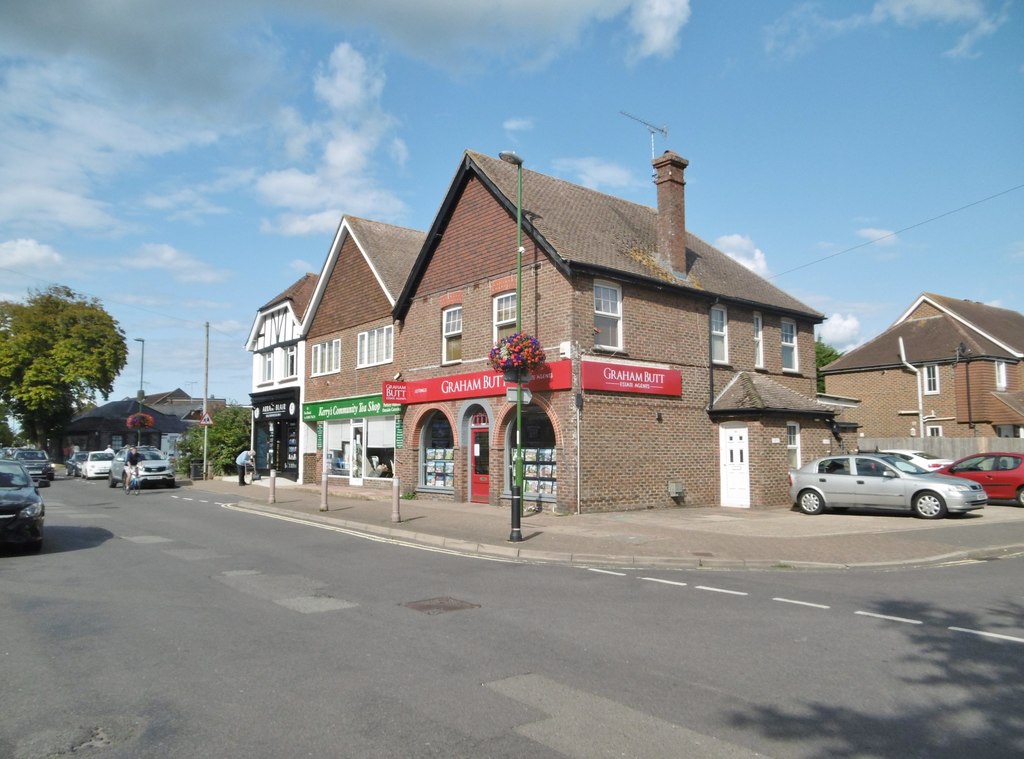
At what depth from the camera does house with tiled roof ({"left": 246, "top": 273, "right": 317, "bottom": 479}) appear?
33.0 metres

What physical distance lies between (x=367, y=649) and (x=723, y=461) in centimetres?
1635

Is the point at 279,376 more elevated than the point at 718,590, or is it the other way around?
the point at 279,376

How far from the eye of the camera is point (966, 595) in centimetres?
928

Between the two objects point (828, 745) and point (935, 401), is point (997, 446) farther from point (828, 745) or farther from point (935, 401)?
point (828, 745)

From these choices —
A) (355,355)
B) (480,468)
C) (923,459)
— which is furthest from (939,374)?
(355,355)

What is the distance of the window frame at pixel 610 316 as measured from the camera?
749 inches

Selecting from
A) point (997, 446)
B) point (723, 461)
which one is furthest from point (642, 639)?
point (997, 446)

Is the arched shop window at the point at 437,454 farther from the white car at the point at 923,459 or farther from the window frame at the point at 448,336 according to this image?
the white car at the point at 923,459

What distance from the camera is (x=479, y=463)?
69.8 feet

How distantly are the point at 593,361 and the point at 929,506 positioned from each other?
27.2ft

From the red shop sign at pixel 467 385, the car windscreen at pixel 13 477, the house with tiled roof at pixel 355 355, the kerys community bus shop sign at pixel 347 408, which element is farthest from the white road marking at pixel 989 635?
the kerys community bus shop sign at pixel 347 408

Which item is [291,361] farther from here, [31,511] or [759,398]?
[31,511]

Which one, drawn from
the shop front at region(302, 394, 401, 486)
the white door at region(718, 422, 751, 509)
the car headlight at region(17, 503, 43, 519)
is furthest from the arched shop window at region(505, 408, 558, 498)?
the car headlight at region(17, 503, 43, 519)

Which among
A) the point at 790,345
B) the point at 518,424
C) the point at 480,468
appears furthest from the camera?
the point at 790,345
